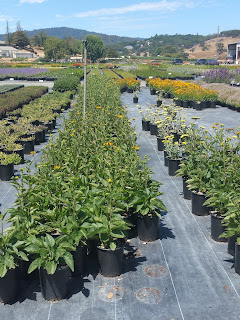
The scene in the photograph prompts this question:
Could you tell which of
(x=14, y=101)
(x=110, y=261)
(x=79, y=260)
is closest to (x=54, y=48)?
(x=14, y=101)

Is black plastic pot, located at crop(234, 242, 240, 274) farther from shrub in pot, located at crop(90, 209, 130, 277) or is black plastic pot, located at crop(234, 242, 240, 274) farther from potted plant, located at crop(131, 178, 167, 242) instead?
shrub in pot, located at crop(90, 209, 130, 277)

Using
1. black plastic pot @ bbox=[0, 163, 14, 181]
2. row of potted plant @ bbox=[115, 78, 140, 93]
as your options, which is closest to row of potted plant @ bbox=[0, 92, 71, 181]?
black plastic pot @ bbox=[0, 163, 14, 181]

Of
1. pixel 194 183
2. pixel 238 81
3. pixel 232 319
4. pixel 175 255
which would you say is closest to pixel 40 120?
pixel 194 183

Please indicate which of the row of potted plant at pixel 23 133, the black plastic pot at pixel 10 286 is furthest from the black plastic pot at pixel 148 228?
the row of potted plant at pixel 23 133

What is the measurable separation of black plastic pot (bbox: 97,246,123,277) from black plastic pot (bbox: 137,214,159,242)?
0.96 m

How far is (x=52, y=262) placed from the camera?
3.94 m

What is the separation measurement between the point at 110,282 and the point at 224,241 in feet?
6.65

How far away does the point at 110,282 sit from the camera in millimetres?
4574

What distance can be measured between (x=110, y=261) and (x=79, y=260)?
0.41m

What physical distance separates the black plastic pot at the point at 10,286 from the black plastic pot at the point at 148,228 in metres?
Result: 2.05

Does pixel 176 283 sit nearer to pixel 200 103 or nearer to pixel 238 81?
pixel 200 103

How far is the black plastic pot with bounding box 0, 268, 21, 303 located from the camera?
410cm

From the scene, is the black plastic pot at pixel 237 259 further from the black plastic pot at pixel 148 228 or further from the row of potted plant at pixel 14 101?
the row of potted plant at pixel 14 101

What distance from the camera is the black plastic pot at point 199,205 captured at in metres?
6.40
